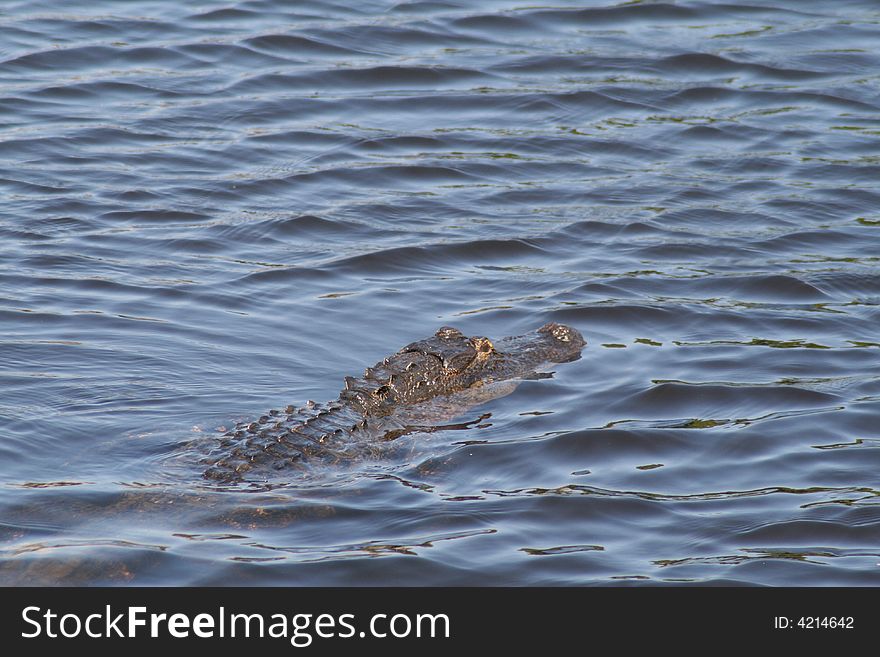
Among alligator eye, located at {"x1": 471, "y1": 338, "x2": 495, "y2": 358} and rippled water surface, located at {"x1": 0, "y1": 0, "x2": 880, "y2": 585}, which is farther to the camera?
alligator eye, located at {"x1": 471, "y1": 338, "x2": 495, "y2": 358}

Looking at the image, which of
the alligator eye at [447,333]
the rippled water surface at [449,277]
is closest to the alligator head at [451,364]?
the alligator eye at [447,333]

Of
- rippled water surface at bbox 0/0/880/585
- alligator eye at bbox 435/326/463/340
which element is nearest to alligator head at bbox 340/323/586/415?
alligator eye at bbox 435/326/463/340

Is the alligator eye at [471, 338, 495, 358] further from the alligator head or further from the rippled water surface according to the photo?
the rippled water surface

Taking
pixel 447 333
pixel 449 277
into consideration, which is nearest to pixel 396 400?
pixel 447 333

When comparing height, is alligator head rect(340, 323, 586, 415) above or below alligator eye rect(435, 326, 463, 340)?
below

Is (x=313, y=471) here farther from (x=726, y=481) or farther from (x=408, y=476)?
(x=726, y=481)

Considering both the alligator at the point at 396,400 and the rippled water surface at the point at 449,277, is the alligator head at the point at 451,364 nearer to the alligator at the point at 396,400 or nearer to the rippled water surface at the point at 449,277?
the alligator at the point at 396,400

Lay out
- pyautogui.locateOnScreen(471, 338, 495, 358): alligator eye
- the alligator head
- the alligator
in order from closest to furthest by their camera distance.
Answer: the alligator
the alligator head
pyautogui.locateOnScreen(471, 338, 495, 358): alligator eye

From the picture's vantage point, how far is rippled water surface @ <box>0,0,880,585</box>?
5.30 metres

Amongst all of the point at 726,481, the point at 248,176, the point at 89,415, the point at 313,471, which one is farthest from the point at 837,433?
the point at 248,176

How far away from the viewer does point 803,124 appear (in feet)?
38.5

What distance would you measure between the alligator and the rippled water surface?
144 mm

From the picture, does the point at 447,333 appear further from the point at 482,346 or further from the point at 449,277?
the point at 449,277
